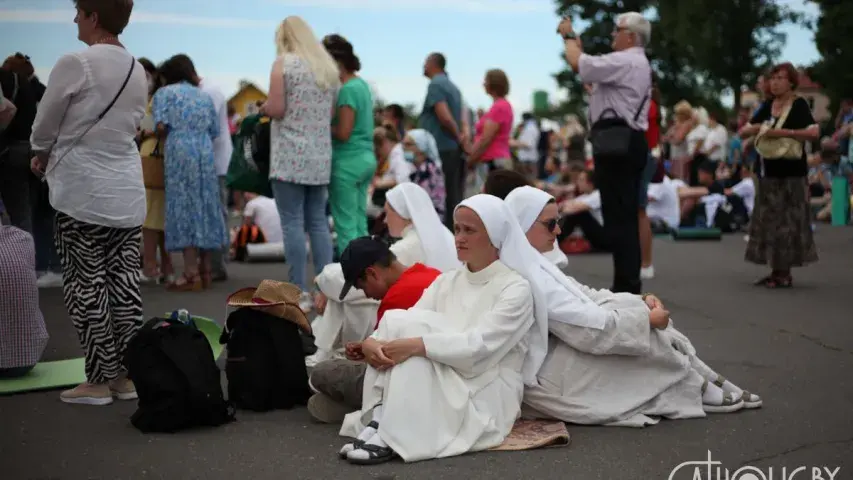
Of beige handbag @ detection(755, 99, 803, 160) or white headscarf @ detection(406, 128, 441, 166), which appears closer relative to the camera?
beige handbag @ detection(755, 99, 803, 160)

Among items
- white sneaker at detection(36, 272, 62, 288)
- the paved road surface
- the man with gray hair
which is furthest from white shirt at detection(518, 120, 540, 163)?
the paved road surface

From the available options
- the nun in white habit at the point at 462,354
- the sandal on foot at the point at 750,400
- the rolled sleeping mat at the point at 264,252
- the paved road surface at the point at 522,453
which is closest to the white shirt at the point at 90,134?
the paved road surface at the point at 522,453

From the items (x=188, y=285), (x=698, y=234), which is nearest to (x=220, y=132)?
(x=188, y=285)

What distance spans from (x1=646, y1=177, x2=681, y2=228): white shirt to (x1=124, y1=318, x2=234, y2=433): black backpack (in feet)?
38.2

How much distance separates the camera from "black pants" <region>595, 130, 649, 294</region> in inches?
341

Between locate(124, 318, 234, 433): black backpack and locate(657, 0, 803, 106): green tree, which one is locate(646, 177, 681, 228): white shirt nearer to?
locate(124, 318, 234, 433): black backpack

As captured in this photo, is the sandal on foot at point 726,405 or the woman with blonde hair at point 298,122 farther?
the woman with blonde hair at point 298,122

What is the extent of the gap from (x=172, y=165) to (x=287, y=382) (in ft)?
15.0

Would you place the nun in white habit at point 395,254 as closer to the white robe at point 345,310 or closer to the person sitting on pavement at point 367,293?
the white robe at point 345,310

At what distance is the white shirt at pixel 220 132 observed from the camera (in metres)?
10.7

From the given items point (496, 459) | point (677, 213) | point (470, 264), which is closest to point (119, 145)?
point (470, 264)
